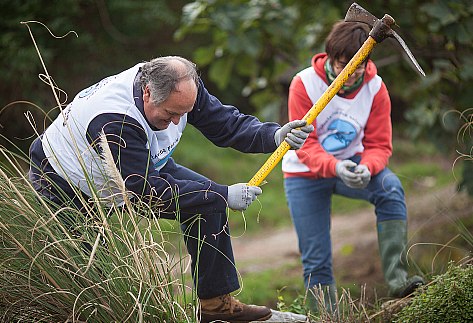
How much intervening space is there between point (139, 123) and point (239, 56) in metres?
3.22

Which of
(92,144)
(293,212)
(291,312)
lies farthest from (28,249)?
(293,212)

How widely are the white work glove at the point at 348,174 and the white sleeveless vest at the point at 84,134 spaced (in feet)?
2.71

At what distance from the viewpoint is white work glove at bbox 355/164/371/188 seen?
3696 mm

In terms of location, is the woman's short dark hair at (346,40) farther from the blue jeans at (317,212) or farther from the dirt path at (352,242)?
the dirt path at (352,242)

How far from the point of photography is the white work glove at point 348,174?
3678 millimetres

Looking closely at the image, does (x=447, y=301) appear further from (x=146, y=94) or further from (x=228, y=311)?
(x=146, y=94)

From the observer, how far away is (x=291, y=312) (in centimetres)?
362

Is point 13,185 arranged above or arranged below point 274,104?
above

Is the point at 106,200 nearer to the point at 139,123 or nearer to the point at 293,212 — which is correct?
the point at 139,123

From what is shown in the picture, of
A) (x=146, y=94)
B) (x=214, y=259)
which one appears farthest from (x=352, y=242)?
(x=146, y=94)

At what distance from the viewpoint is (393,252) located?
12.9 ft

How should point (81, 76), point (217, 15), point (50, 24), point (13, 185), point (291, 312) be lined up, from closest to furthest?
point (13, 185)
point (291, 312)
point (217, 15)
point (50, 24)
point (81, 76)

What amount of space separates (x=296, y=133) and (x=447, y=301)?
0.85 m

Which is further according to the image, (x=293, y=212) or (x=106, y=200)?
(x=293, y=212)
